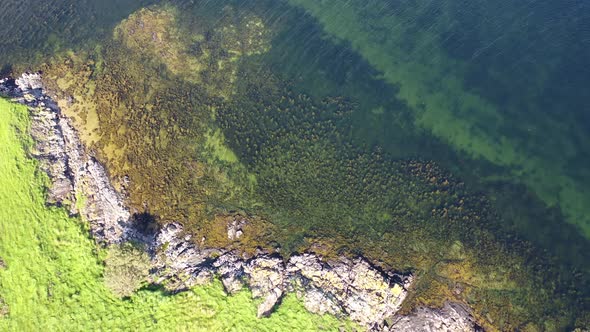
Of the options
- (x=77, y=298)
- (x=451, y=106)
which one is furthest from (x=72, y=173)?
(x=451, y=106)

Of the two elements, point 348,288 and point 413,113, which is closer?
point 348,288

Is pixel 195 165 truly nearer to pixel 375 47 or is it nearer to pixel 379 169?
pixel 379 169

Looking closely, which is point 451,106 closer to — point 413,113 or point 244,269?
point 413,113

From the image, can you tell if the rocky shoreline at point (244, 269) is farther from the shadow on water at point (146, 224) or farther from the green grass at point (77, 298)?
the green grass at point (77, 298)

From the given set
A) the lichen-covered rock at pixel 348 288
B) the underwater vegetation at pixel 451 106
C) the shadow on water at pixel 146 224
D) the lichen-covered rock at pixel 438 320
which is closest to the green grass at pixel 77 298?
the lichen-covered rock at pixel 348 288

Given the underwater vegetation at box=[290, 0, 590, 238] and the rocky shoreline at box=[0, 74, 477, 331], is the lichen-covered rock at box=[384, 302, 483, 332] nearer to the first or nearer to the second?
the rocky shoreline at box=[0, 74, 477, 331]

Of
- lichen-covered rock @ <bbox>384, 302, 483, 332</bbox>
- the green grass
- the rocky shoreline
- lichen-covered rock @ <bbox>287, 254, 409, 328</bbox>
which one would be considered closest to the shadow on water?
the rocky shoreline
